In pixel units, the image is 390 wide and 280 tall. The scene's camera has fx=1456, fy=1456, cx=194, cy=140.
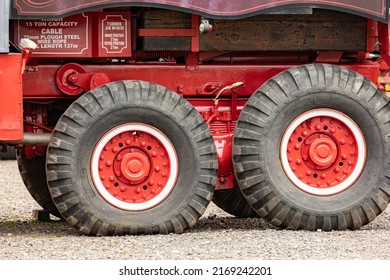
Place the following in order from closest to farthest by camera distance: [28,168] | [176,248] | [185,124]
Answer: [176,248], [185,124], [28,168]

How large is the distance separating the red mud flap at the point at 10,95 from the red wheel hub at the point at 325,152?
7.49 feet

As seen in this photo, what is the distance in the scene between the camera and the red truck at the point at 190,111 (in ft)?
39.0

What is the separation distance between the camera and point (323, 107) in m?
12.2

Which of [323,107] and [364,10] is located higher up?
[364,10]

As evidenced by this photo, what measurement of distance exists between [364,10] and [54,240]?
3.21 metres

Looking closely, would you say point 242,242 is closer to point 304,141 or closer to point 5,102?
point 304,141

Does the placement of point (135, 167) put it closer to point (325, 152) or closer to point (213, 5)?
point (213, 5)

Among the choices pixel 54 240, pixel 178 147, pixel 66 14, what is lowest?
pixel 54 240

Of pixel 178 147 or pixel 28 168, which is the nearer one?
pixel 178 147

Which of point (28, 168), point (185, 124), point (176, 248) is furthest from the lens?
point (28, 168)

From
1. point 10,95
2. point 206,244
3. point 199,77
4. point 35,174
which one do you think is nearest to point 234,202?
point 199,77

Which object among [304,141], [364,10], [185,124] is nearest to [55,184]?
[185,124]

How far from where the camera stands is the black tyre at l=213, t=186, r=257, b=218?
44.8 ft

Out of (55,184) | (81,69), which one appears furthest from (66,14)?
(55,184)
